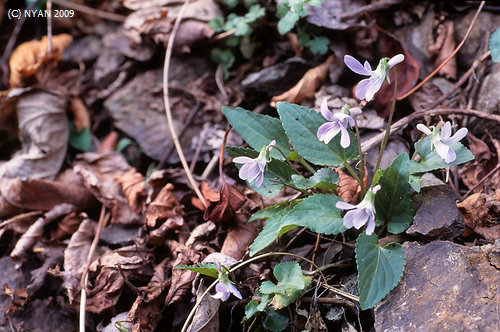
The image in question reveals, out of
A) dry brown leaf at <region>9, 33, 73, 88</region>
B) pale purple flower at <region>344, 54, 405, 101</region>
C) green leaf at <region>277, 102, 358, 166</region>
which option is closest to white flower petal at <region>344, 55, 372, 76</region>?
pale purple flower at <region>344, 54, 405, 101</region>

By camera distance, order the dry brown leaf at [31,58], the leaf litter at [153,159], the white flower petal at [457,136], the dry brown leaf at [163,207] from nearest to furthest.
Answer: the white flower petal at [457,136]
the leaf litter at [153,159]
the dry brown leaf at [163,207]
the dry brown leaf at [31,58]

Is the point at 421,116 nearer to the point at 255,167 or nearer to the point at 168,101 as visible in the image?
the point at 255,167

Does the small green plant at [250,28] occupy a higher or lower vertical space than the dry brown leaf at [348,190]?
higher

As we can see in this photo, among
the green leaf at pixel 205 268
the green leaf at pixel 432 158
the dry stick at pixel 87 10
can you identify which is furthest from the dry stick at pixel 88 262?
the dry stick at pixel 87 10

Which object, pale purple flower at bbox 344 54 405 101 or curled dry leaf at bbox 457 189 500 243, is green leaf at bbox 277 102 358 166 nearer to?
pale purple flower at bbox 344 54 405 101

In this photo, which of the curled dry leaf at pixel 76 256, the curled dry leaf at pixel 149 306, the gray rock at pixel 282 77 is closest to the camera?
the curled dry leaf at pixel 149 306

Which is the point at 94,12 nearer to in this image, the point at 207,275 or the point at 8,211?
the point at 8,211

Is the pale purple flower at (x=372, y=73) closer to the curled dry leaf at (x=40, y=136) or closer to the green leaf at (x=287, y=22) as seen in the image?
the green leaf at (x=287, y=22)
